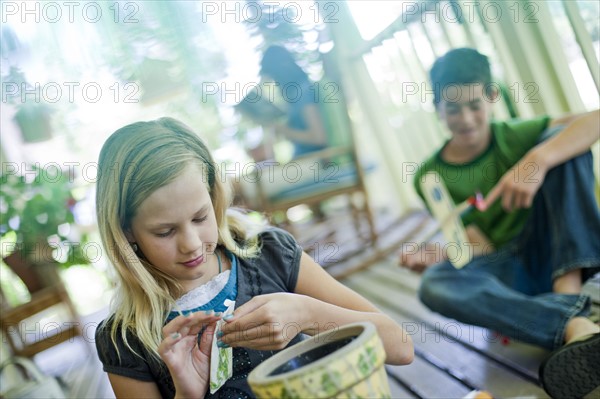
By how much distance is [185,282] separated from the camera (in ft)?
2.40

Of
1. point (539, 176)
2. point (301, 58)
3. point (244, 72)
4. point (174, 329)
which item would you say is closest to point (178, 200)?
point (174, 329)

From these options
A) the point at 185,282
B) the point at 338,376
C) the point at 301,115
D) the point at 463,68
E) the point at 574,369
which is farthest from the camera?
the point at 301,115

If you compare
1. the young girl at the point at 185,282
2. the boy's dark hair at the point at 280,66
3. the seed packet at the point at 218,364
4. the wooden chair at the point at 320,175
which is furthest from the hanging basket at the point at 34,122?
the seed packet at the point at 218,364

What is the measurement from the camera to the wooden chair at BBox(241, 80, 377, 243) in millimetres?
2576

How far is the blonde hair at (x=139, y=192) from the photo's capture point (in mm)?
668

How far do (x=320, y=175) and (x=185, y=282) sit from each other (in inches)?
78.0

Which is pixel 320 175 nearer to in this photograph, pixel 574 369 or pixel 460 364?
pixel 460 364

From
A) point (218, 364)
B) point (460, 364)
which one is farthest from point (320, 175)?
point (218, 364)

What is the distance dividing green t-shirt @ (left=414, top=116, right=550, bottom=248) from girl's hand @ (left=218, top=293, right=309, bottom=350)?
3.27ft

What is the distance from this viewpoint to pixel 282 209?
8.45 ft

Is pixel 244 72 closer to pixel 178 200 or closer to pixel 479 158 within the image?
pixel 479 158

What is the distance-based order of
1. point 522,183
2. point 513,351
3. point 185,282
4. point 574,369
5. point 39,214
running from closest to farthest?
1. point 185,282
2. point 574,369
3. point 522,183
4. point 513,351
5. point 39,214

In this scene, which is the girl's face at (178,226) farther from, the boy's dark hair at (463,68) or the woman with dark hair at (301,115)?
the woman with dark hair at (301,115)

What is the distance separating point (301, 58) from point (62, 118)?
1.54 meters
